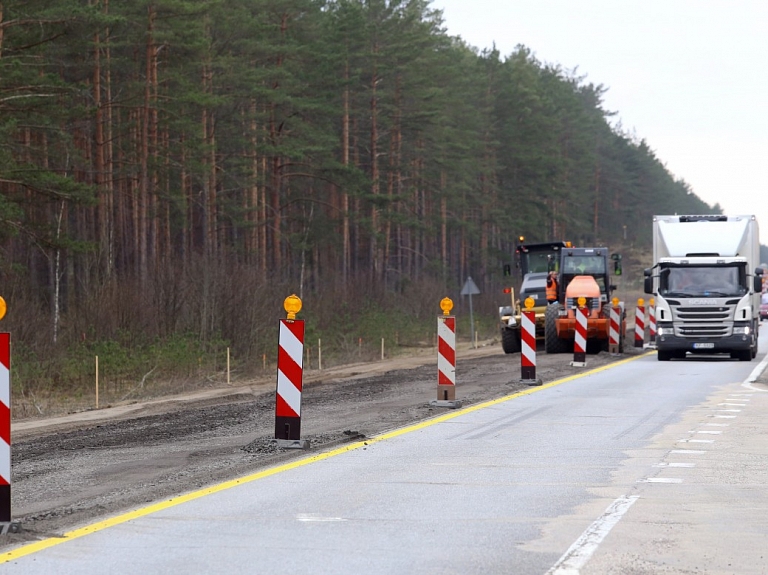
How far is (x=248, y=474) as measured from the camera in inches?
443

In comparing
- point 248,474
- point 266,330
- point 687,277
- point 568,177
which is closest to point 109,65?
point 266,330

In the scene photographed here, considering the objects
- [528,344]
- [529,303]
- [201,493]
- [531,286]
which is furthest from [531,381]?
[531,286]

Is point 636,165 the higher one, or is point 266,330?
point 636,165

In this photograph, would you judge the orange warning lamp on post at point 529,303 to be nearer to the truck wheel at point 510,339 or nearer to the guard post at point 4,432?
the guard post at point 4,432

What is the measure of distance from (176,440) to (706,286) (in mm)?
21211

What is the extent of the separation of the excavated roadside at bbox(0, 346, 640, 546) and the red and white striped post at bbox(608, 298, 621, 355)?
370 inches

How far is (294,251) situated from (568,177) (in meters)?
48.1

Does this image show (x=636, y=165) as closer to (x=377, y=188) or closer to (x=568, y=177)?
(x=568, y=177)

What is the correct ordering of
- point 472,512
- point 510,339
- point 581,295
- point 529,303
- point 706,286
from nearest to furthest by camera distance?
point 472,512
point 529,303
point 706,286
point 581,295
point 510,339

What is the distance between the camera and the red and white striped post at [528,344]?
2328 centimetres

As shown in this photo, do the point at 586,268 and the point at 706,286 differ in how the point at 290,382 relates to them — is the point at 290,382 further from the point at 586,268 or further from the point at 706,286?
the point at 586,268

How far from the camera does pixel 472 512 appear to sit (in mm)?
9086

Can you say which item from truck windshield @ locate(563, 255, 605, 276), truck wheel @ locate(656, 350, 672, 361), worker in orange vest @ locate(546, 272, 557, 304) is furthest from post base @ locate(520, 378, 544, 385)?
truck windshield @ locate(563, 255, 605, 276)

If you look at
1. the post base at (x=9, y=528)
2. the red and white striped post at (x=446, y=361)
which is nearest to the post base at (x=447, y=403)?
the red and white striped post at (x=446, y=361)
